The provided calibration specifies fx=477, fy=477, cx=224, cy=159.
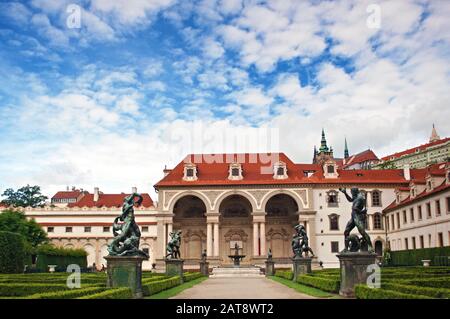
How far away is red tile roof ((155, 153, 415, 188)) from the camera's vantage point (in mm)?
51438

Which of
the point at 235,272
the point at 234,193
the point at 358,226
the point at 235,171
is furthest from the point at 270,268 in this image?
the point at 358,226

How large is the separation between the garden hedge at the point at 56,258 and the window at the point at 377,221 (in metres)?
30.9

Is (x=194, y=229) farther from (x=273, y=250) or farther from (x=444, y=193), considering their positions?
(x=444, y=193)

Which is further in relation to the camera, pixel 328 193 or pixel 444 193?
pixel 328 193

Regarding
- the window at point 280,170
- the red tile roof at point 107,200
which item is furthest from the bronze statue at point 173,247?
the red tile roof at point 107,200

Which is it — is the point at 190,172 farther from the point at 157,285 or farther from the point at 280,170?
the point at 157,285

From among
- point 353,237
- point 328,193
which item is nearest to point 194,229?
point 328,193

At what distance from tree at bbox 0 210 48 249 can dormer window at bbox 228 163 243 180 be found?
2156 centimetres

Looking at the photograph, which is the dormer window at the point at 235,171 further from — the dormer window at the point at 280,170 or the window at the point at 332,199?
the window at the point at 332,199

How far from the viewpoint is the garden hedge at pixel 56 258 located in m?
41.3
